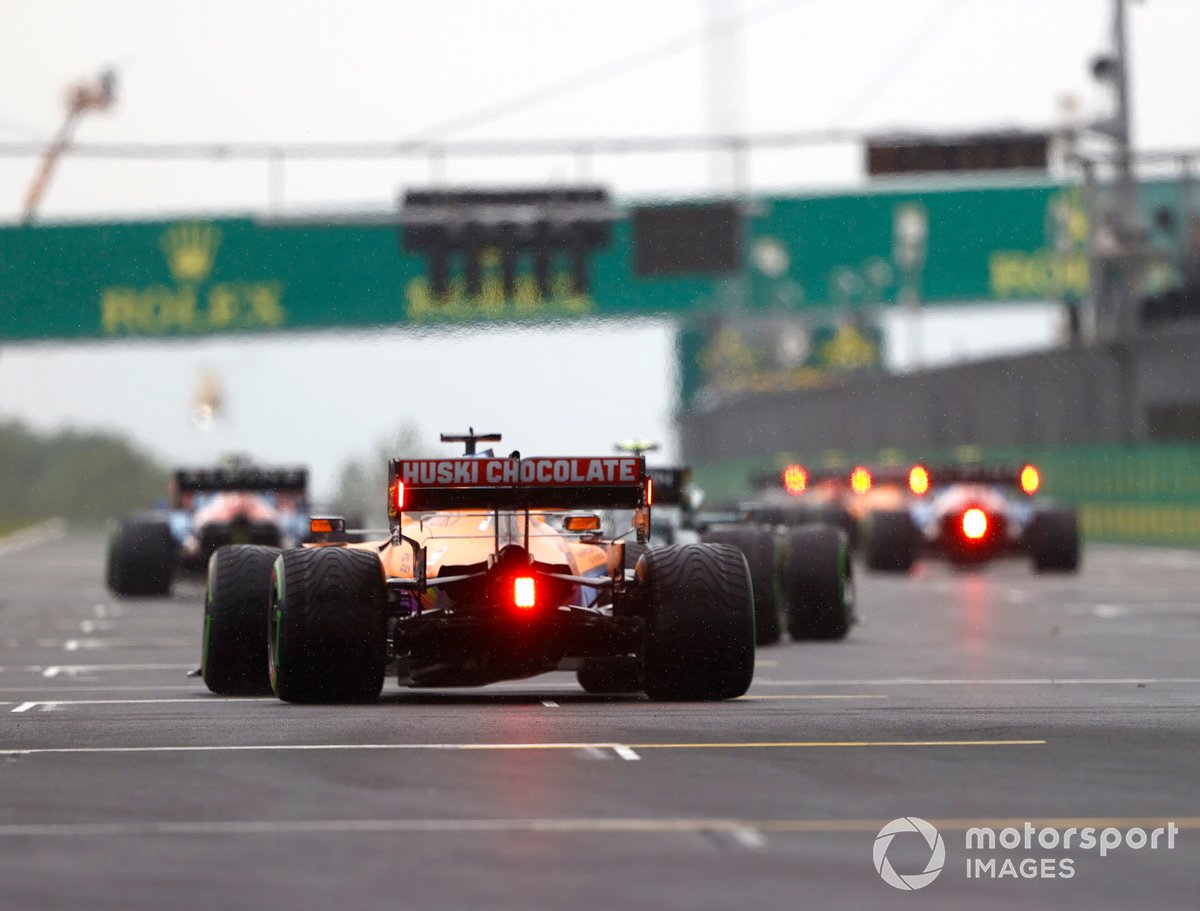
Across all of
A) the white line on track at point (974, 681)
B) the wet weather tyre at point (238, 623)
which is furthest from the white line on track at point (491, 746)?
the white line on track at point (974, 681)

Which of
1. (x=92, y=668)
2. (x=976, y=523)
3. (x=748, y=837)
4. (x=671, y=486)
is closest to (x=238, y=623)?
(x=92, y=668)

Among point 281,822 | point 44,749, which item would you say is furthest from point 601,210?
point 281,822

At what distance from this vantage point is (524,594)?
60.0 feet

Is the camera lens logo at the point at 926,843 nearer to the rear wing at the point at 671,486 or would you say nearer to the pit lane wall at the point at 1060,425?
the rear wing at the point at 671,486

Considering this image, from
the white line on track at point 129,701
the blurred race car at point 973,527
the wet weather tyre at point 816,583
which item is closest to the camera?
the white line on track at point 129,701

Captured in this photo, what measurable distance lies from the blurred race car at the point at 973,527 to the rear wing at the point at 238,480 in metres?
9.88

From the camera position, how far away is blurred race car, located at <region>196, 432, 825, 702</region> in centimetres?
1819

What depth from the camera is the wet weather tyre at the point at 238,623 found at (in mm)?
19469

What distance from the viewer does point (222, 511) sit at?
39500mm

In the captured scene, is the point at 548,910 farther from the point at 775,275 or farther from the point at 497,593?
the point at 775,275

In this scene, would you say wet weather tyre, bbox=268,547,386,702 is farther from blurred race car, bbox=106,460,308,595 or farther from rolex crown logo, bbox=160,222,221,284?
rolex crown logo, bbox=160,222,221,284

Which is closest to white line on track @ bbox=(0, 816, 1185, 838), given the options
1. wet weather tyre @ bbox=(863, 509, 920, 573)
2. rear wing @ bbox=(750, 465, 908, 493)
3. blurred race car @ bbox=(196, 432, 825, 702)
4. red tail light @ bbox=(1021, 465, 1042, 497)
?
blurred race car @ bbox=(196, 432, 825, 702)

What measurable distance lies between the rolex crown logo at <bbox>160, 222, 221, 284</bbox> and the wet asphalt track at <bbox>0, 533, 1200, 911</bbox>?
3557 cm

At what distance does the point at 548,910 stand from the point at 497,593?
9.20 meters
